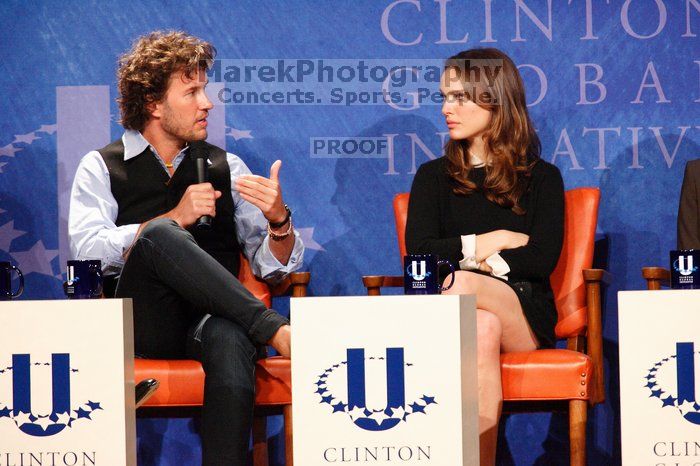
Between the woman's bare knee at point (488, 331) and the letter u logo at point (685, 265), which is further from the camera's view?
the woman's bare knee at point (488, 331)

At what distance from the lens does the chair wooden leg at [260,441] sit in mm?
3318

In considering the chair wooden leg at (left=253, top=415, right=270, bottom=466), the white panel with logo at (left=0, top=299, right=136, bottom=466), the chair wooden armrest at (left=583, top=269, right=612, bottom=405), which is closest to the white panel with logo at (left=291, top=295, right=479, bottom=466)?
the white panel with logo at (left=0, top=299, right=136, bottom=466)

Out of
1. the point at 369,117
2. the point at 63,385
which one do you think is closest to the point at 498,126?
the point at 369,117

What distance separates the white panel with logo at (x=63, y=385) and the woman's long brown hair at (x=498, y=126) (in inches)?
56.8

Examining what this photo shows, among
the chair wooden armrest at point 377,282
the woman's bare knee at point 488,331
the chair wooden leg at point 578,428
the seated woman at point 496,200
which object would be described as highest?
the seated woman at point 496,200

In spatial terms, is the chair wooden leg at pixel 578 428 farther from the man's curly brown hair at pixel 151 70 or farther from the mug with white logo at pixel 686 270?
the man's curly brown hair at pixel 151 70

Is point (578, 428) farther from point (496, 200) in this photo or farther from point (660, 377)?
point (496, 200)

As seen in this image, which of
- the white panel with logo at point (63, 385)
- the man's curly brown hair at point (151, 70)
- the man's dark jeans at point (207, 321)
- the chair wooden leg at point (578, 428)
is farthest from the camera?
the man's curly brown hair at point (151, 70)

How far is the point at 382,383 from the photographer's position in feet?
7.24

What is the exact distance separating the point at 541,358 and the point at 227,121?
1.62 meters

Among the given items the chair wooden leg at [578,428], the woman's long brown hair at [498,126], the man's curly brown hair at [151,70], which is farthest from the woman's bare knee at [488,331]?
the man's curly brown hair at [151,70]

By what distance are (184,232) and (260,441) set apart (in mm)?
1004

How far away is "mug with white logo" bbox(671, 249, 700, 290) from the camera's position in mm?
2496

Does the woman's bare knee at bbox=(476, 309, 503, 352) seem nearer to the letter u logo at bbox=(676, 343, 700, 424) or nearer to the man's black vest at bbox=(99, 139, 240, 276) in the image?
the letter u logo at bbox=(676, 343, 700, 424)
